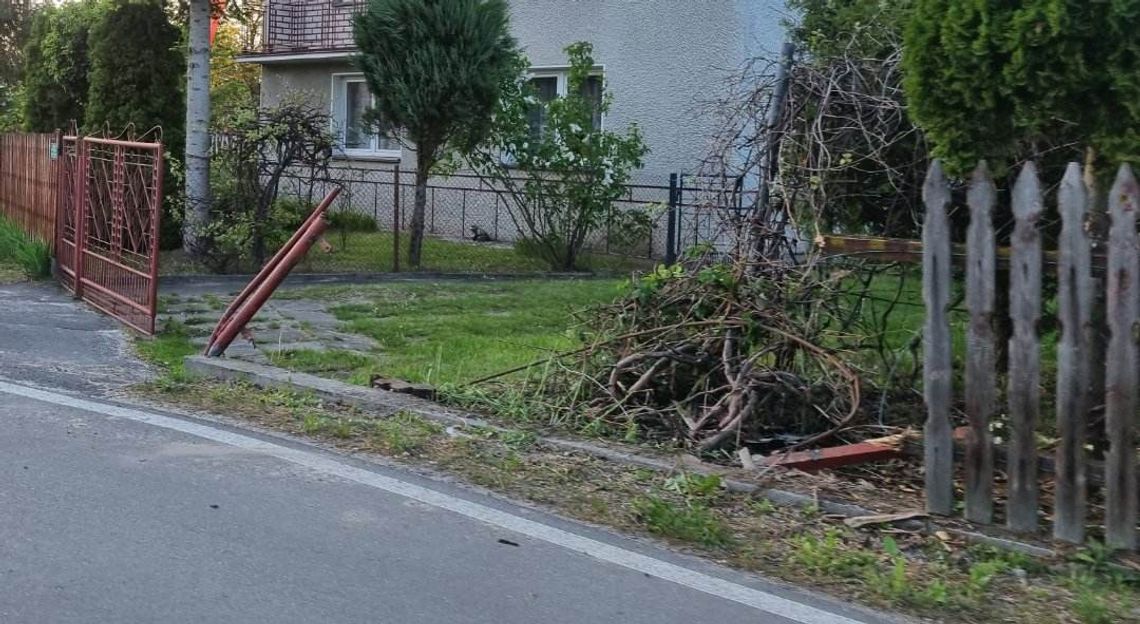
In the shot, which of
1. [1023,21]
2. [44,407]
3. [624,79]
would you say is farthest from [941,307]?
[624,79]

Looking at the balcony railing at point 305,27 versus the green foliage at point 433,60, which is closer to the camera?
the green foliage at point 433,60

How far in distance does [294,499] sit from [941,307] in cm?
322

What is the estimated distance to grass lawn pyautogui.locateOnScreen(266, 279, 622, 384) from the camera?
9.34m

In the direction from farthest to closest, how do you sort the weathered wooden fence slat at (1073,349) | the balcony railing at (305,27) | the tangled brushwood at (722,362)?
the balcony railing at (305,27) → the tangled brushwood at (722,362) → the weathered wooden fence slat at (1073,349)

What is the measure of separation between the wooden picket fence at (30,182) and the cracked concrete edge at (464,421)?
6.42 m

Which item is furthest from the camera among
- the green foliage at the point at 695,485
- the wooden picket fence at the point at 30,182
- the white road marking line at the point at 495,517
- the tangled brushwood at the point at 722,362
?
the wooden picket fence at the point at 30,182

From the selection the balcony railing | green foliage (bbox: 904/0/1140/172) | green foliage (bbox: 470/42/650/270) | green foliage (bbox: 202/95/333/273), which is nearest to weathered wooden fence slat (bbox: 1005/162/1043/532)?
green foliage (bbox: 904/0/1140/172)

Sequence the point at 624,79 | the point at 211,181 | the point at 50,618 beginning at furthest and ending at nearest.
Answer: the point at 624,79
the point at 211,181
the point at 50,618

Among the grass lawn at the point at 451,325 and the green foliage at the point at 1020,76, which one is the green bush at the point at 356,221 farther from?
the green foliage at the point at 1020,76

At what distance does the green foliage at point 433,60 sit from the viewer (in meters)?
15.8

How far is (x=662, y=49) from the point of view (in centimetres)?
1925

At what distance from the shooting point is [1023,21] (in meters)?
5.61

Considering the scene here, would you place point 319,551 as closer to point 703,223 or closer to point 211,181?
point 703,223

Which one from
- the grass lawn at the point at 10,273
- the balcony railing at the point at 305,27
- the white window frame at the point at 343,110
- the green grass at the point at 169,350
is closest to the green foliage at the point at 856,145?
the green grass at the point at 169,350
